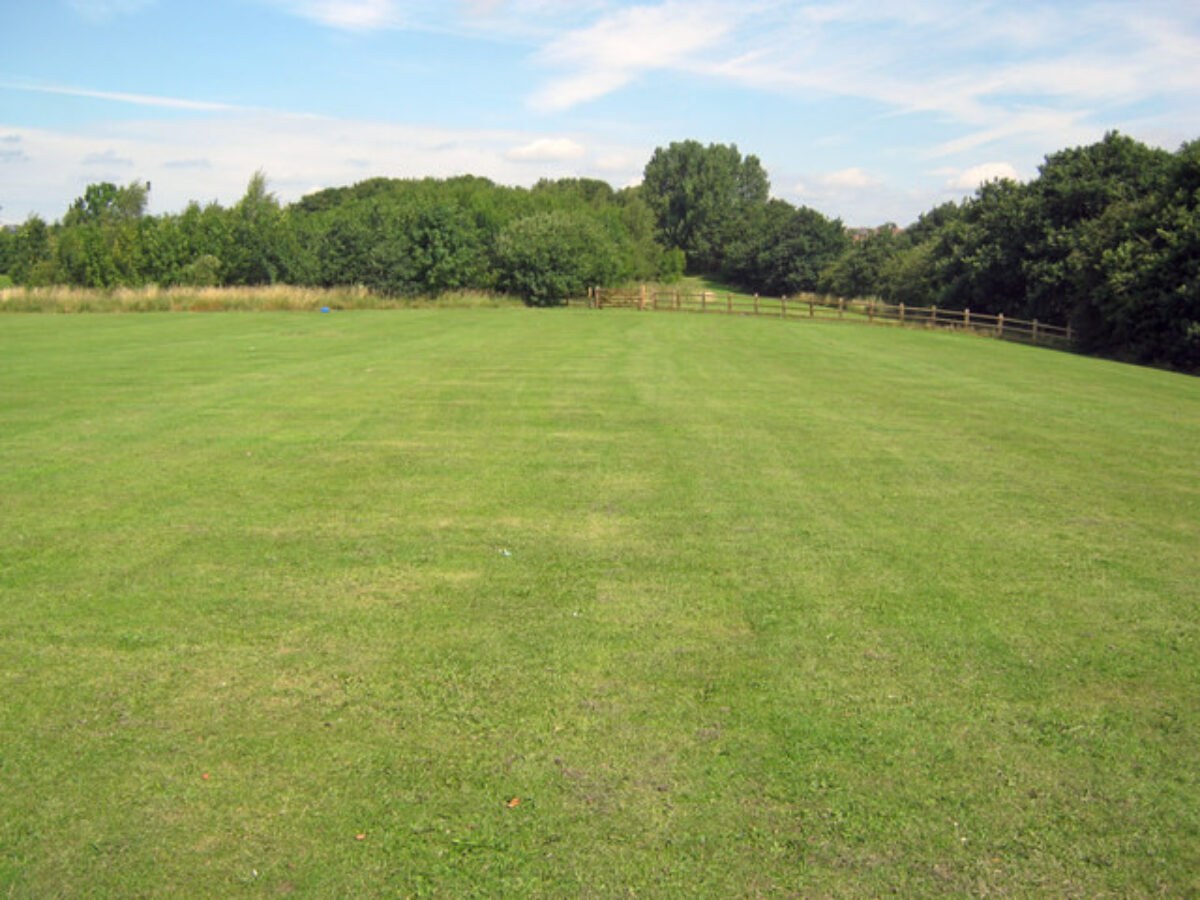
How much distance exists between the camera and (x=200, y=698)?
4645 mm

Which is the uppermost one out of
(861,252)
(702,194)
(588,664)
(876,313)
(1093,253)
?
(702,194)

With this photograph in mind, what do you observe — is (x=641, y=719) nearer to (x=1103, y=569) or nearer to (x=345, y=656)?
(x=345, y=656)

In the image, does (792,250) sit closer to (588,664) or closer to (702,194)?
(702,194)

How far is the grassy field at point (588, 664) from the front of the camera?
353 centimetres

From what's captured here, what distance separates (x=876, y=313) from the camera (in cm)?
5241

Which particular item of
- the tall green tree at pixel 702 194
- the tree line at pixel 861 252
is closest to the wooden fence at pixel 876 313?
the tree line at pixel 861 252

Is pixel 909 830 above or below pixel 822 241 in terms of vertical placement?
below

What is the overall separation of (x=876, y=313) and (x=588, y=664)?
50897 mm

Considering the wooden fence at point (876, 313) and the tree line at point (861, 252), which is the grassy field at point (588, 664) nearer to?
the tree line at point (861, 252)

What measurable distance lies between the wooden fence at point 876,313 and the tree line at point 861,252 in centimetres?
123

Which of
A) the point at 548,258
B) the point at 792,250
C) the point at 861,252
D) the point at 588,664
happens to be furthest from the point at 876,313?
the point at 588,664

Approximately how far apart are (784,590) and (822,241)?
82334mm

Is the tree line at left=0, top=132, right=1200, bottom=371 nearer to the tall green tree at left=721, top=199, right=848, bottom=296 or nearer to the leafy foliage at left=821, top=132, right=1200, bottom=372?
the leafy foliage at left=821, top=132, right=1200, bottom=372

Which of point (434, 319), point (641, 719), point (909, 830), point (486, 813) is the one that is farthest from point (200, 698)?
point (434, 319)
